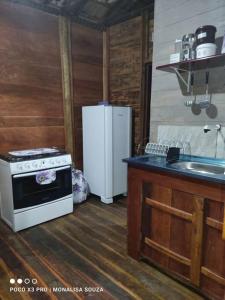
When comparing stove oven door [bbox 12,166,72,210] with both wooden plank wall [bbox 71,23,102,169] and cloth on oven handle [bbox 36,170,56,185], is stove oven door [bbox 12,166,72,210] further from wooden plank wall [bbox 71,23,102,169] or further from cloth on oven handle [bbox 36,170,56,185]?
wooden plank wall [bbox 71,23,102,169]

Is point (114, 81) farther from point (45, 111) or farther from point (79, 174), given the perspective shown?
point (79, 174)

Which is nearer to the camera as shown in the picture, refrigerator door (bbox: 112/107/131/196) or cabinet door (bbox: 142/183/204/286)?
cabinet door (bbox: 142/183/204/286)

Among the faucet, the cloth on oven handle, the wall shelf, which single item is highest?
the wall shelf

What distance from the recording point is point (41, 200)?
2553mm

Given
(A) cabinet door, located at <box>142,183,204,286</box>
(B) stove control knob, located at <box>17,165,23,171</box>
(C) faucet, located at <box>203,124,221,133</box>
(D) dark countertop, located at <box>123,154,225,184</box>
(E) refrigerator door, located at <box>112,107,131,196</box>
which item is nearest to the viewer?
(D) dark countertop, located at <box>123,154,225,184</box>

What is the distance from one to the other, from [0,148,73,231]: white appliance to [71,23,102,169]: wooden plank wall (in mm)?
864

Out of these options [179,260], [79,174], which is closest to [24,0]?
[79,174]

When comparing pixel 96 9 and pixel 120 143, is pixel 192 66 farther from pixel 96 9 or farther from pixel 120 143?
pixel 96 9

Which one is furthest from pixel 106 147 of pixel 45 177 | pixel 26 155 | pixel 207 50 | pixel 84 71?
pixel 207 50

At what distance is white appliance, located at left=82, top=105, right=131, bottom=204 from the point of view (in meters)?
3.01

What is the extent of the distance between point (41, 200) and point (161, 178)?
4.97 ft

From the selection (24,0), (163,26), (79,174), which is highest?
(24,0)

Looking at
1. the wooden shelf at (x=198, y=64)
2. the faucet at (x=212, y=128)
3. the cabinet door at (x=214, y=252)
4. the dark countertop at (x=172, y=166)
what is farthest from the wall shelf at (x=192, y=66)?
the cabinet door at (x=214, y=252)

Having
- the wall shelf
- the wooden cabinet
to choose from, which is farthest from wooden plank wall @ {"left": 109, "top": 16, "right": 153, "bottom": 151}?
the wooden cabinet
